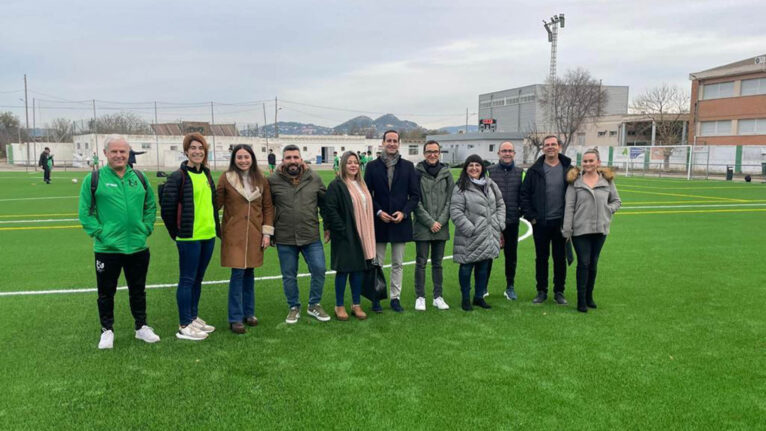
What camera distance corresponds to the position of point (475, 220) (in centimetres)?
579

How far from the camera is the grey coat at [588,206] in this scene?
5.67 metres

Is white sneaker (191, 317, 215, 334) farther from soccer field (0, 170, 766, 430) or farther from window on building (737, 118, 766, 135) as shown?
window on building (737, 118, 766, 135)

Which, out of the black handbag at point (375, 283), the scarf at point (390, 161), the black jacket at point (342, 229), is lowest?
the black handbag at point (375, 283)

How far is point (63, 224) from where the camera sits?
41.7 ft

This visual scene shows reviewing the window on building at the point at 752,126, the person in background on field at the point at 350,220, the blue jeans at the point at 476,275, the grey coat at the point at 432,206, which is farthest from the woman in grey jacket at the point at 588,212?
the window on building at the point at 752,126

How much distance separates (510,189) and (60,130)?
270 feet

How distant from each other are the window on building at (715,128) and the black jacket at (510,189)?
5079cm

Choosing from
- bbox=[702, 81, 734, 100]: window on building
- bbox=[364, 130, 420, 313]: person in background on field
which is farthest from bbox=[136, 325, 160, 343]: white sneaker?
bbox=[702, 81, 734, 100]: window on building

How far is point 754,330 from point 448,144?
75359mm

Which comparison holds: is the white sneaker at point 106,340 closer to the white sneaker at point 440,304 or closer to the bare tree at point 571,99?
the white sneaker at point 440,304

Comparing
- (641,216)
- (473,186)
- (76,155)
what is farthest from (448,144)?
(473,186)

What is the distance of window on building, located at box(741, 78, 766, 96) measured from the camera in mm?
44850

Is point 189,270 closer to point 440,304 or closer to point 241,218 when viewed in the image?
point 241,218

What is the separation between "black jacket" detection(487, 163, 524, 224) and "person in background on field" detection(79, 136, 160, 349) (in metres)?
3.85
